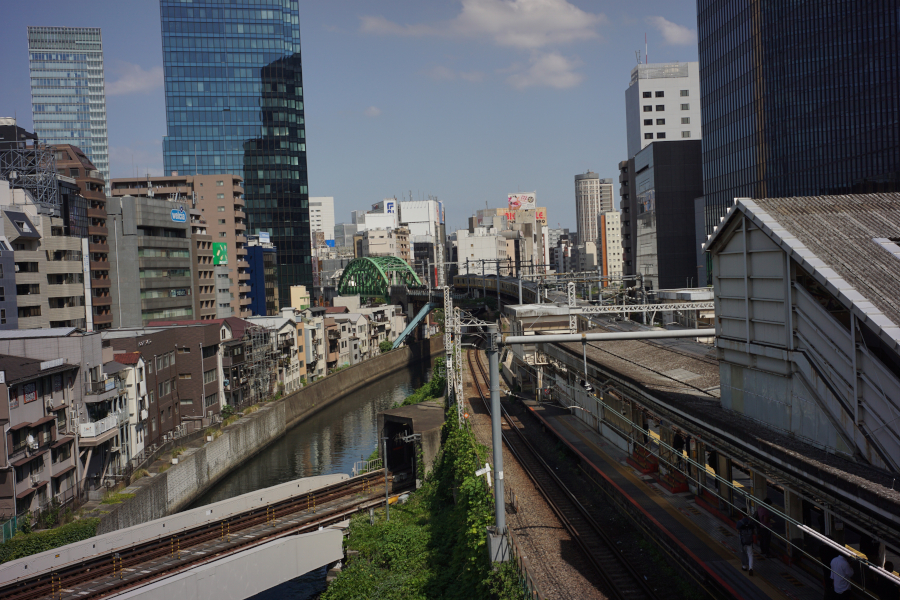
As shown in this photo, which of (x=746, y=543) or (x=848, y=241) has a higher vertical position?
(x=848, y=241)

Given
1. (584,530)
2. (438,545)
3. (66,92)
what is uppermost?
(66,92)

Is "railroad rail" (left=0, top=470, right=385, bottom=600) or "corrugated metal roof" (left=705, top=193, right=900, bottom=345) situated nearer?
"corrugated metal roof" (left=705, top=193, right=900, bottom=345)

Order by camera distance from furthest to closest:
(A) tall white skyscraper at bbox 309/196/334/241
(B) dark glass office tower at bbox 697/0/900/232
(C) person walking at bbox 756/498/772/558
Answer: (A) tall white skyscraper at bbox 309/196/334/241 → (B) dark glass office tower at bbox 697/0/900/232 → (C) person walking at bbox 756/498/772/558

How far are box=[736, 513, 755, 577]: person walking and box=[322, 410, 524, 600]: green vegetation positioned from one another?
3479mm

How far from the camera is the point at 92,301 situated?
44188mm

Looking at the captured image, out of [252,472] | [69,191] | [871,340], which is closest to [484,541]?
[871,340]

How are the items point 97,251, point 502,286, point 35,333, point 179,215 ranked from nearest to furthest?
point 35,333
point 97,251
point 179,215
point 502,286

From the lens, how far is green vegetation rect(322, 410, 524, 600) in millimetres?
14383

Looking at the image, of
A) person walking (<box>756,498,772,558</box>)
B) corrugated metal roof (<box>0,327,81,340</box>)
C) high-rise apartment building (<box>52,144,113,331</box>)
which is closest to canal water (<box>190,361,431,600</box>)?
corrugated metal roof (<box>0,327,81,340</box>)

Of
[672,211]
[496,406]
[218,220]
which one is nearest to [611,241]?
[672,211]

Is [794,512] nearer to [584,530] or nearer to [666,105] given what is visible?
[584,530]

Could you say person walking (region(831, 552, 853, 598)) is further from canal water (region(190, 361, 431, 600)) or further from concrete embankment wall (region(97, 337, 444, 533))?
concrete embankment wall (region(97, 337, 444, 533))

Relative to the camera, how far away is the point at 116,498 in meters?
23.1

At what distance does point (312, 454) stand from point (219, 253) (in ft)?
89.7
